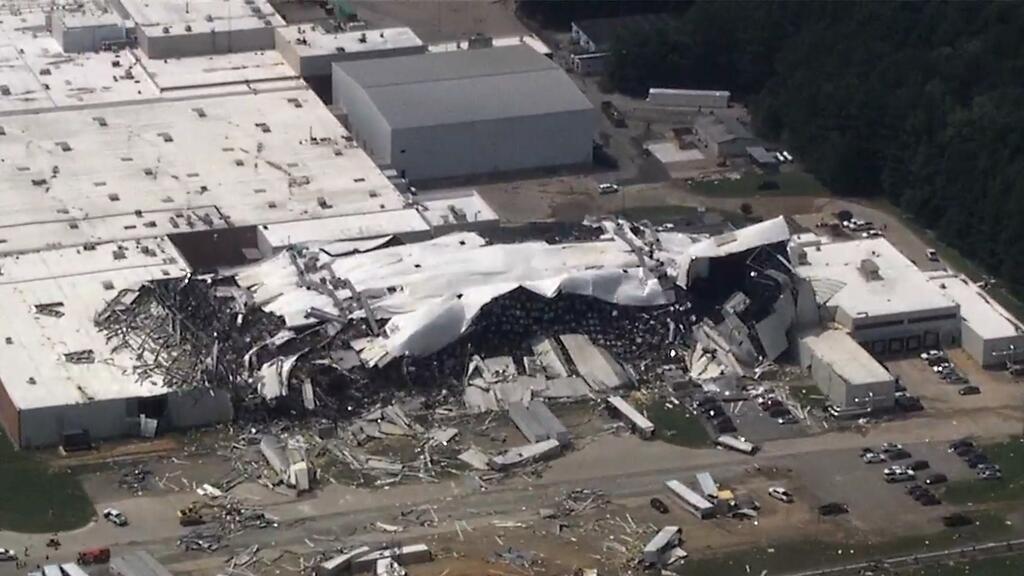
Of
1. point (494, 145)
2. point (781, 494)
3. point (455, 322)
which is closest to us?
point (781, 494)

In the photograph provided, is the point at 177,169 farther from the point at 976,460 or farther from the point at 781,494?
the point at 976,460

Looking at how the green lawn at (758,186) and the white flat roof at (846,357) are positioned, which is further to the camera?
the green lawn at (758,186)

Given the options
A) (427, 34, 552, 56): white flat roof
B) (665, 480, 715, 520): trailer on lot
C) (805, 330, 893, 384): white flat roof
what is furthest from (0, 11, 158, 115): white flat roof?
(665, 480, 715, 520): trailer on lot

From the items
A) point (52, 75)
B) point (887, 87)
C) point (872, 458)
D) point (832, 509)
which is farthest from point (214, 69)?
point (832, 509)

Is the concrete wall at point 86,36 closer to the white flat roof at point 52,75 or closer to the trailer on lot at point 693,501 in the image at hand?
the white flat roof at point 52,75

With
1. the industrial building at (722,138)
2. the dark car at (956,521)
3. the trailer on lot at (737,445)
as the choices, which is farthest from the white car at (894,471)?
the industrial building at (722,138)

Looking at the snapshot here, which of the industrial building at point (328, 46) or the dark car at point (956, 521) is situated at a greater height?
the industrial building at point (328, 46)
